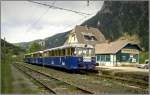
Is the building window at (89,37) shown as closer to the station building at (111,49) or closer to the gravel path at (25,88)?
the station building at (111,49)

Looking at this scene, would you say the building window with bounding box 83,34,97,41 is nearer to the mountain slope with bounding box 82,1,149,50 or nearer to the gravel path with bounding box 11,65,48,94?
the mountain slope with bounding box 82,1,149,50

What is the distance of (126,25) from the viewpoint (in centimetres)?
7456

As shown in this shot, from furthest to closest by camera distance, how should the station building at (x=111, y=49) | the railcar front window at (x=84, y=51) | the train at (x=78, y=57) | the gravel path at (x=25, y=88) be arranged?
the station building at (x=111, y=49) < the railcar front window at (x=84, y=51) < the train at (x=78, y=57) < the gravel path at (x=25, y=88)

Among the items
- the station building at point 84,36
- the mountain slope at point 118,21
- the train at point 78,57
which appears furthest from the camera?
the mountain slope at point 118,21

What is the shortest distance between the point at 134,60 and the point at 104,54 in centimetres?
431

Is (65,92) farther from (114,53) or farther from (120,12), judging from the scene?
(120,12)

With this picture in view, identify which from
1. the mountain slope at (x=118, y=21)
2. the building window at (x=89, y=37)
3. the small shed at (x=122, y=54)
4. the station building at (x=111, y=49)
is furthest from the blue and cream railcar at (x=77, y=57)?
the mountain slope at (x=118, y=21)

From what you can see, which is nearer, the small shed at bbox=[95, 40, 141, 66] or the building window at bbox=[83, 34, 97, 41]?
the small shed at bbox=[95, 40, 141, 66]

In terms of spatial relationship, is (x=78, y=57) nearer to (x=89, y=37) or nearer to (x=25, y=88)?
(x=25, y=88)

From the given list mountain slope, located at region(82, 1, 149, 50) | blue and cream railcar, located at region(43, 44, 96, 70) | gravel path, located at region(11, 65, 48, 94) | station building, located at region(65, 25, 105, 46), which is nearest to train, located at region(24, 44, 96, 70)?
blue and cream railcar, located at region(43, 44, 96, 70)

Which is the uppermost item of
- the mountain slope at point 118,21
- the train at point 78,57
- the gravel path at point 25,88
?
the mountain slope at point 118,21

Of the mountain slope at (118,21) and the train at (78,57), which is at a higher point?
the mountain slope at (118,21)

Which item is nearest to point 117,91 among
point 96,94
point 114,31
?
point 96,94

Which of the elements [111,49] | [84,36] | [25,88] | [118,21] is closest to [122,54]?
[111,49]
